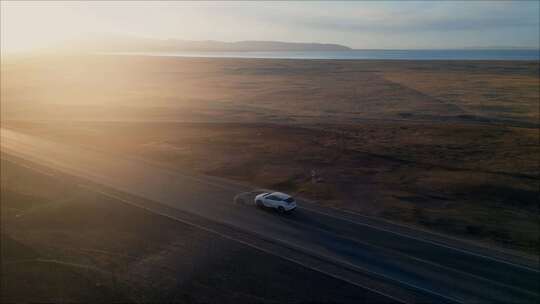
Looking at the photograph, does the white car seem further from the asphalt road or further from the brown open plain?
the brown open plain

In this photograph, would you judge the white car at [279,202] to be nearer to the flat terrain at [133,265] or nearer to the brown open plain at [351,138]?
the brown open plain at [351,138]

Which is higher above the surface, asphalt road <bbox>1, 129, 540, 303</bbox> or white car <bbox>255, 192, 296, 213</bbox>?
white car <bbox>255, 192, 296, 213</bbox>

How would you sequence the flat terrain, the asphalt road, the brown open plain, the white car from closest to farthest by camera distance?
1. the flat terrain
2. the asphalt road
3. the white car
4. the brown open plain

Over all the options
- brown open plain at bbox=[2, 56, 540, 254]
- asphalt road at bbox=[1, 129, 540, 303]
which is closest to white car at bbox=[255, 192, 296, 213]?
asphalt road at bbox=[1, 129, 540, 303]

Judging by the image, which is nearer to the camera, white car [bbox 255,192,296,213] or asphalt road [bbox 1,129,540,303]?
asphalt road [bbox 1,129,540,303]

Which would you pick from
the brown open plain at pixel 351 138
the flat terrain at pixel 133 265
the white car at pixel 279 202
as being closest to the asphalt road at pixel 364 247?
the white car at pixel 279 202

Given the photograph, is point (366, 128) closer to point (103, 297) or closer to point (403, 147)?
point (403, 147)
